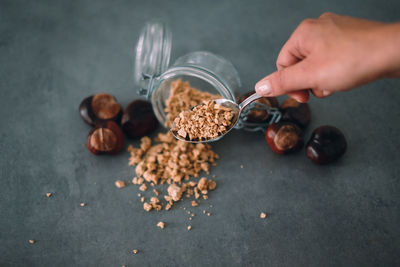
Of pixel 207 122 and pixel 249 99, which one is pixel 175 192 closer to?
pixel 207 122

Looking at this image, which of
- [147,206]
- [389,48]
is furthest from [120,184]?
[389,48]

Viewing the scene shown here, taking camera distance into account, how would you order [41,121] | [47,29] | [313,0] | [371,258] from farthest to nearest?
[313,0] → [47,29] → [41,121] → [371,258]

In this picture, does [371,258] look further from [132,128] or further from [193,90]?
[132,128]

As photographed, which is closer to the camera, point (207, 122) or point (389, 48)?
point (389, 48)

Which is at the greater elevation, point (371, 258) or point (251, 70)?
point (251, 70)

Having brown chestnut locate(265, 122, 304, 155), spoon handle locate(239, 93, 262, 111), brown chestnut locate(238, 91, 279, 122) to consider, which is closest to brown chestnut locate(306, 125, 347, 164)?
brown chestnut locate(265, 122, 304, 155)

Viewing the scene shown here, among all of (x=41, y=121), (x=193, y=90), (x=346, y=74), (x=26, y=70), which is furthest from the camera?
(x=26, y=70)

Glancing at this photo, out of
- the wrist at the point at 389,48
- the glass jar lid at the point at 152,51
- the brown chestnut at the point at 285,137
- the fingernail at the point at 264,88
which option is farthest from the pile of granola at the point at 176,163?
the wrist at the point at 389,48

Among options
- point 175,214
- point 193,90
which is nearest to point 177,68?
point 193,90
